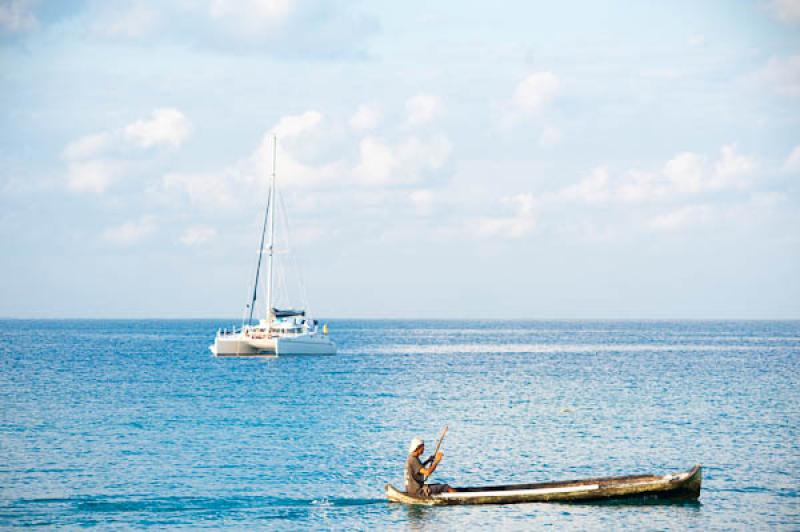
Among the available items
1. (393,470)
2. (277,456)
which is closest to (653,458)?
(393,470)

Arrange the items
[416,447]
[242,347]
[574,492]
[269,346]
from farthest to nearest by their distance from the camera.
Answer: [242,347] → [269,346] → [574,492] → [416,447]

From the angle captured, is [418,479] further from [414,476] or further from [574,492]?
[574,492]

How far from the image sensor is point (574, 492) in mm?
29188

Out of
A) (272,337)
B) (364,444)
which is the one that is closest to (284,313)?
(272,337)

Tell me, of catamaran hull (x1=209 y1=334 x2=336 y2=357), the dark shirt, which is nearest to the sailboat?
catamaran hull (x1=209 y1=334 x2=336 y2=357)

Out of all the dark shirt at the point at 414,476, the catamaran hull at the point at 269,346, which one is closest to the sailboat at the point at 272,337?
the catamaran hull at the point at 269,346

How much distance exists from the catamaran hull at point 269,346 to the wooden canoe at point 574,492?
70467 mm

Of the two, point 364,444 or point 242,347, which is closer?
point 364,444

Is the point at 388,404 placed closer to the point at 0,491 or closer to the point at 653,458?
the point at 653,458

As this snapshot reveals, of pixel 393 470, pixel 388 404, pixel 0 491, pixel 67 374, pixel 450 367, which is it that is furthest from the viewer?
pixel 450 367

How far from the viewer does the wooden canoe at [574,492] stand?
2892 cm

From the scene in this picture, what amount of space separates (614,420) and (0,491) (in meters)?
30.8

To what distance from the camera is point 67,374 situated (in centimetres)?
8244

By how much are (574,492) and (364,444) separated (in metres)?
14.6
